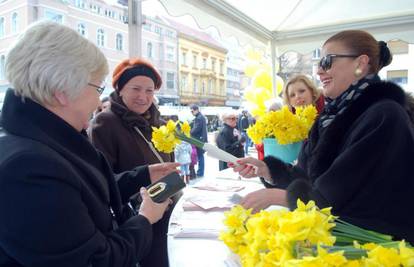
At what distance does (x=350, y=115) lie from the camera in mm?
1349

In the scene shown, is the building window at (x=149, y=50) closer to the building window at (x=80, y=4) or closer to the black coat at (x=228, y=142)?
the building window at (x=80, y=4)

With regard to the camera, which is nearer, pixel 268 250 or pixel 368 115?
pixel 268 250

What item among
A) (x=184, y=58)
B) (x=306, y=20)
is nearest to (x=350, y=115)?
(x=306, y=20)

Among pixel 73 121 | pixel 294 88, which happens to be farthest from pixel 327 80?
pixel 294 88

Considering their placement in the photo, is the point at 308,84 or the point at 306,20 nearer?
the point at 308,84

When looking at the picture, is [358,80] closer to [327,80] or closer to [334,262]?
[327,80]

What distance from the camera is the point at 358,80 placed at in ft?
4.84

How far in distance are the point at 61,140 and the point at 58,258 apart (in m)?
0.38

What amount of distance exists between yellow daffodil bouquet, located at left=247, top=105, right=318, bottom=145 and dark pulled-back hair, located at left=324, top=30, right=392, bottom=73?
0.63 metres

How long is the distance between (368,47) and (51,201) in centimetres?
150

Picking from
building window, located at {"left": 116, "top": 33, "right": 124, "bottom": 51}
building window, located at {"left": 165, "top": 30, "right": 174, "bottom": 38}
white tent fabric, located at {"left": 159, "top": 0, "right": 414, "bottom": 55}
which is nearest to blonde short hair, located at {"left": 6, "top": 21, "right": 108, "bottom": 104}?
white tent fabric, located at {"left": 159, "top": 0, "right": 414, "bottom": 55}

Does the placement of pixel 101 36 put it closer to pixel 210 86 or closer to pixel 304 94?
pixel 304 94

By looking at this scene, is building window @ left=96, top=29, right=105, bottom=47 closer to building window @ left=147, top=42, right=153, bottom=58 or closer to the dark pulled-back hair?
building window @ left=147, top=42, right=153, bottom=58

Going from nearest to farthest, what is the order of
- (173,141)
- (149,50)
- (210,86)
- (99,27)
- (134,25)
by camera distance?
(173,141)
(134,25)
(99,27)
(149,50)
(210,86)
